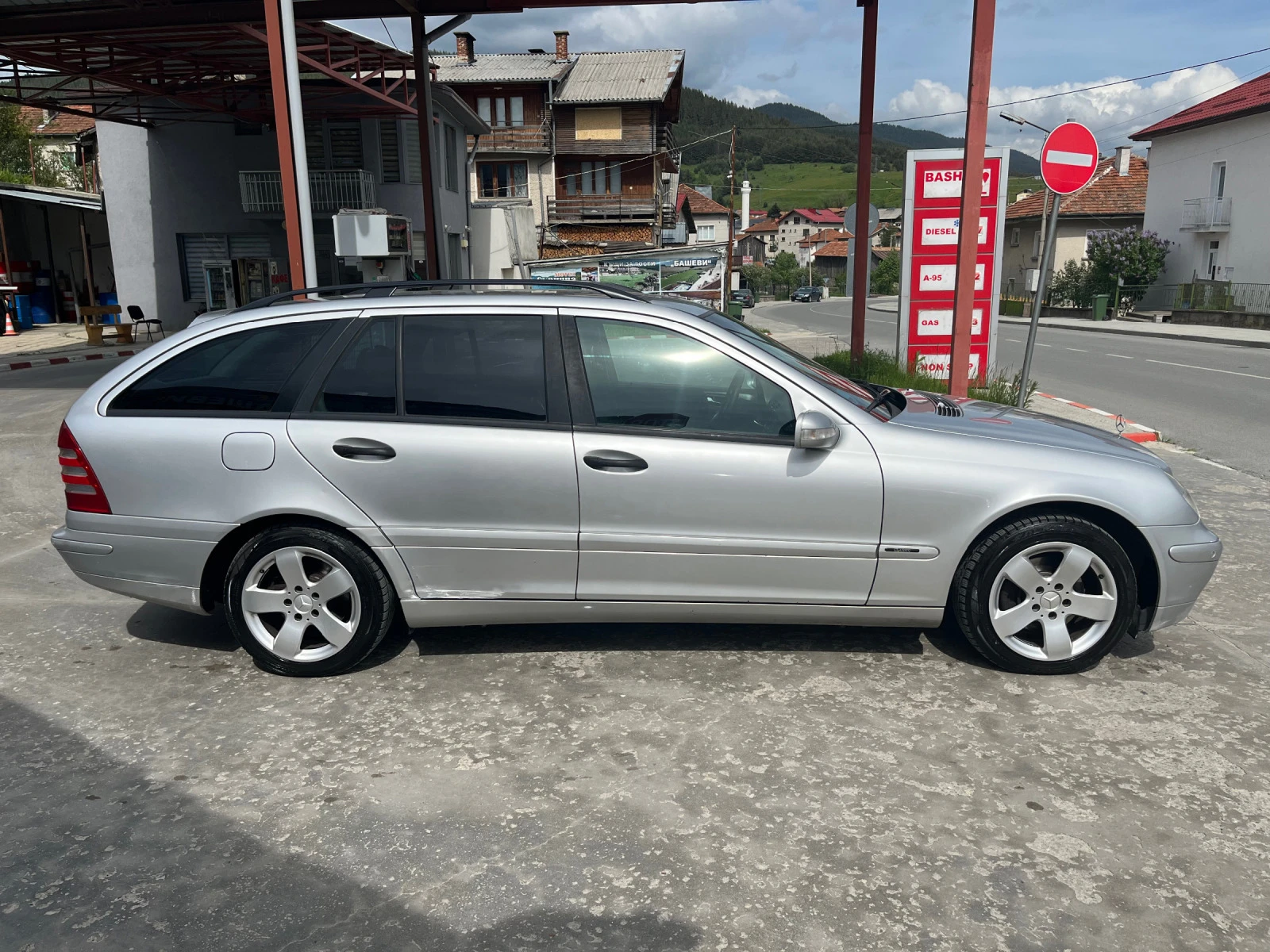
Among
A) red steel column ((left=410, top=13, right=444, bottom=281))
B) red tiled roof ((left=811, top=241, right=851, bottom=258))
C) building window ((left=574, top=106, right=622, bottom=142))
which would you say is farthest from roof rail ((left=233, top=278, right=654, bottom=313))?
red tiled roof ((left=811, top=241, right=851, bottom=258))

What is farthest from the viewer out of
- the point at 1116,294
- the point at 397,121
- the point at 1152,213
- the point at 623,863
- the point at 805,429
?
the point at 1152,213

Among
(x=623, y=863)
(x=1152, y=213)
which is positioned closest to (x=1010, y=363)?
(x=623, y=863)

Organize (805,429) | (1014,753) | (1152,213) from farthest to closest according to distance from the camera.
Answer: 1. (1152,213)
2. (805,429)
3. (1014,753)

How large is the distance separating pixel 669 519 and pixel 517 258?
33.9 meters

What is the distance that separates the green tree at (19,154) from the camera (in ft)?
153

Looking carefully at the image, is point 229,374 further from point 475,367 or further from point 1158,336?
point 1158,336

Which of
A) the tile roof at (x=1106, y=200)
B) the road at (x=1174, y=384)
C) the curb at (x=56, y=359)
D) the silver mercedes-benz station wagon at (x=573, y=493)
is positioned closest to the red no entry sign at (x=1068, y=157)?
the road at (x=1174, y=384)

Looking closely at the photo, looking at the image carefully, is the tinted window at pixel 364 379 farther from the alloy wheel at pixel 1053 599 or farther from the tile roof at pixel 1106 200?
the tile roof at pixel 1106 200

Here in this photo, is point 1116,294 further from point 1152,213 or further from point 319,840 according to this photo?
point 319,840

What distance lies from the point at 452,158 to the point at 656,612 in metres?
29.2

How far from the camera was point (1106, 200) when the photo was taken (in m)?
52.7

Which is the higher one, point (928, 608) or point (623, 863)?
point (928, 608)

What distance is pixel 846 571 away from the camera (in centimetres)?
415

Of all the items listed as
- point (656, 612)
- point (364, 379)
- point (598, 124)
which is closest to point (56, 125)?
point (598, 124)
